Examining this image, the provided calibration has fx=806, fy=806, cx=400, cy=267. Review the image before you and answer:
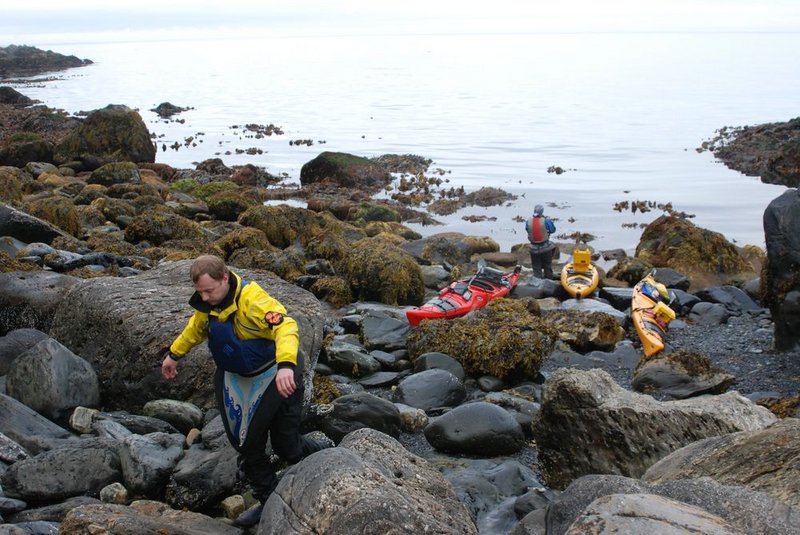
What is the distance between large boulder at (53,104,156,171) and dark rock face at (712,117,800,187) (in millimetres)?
28253

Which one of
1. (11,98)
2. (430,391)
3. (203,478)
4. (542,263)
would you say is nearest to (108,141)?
(542,263)

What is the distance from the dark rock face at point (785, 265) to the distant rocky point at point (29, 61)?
4110 inches

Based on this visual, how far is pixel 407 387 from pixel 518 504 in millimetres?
3217

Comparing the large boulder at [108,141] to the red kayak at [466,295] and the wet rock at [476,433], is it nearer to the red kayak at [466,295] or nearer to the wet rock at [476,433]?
the red kayak at [466,295]

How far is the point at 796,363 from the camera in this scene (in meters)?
12.0

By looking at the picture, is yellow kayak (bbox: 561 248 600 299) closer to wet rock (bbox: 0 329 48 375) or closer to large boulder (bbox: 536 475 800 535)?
wet rock (bbox: 0 329 48 375)

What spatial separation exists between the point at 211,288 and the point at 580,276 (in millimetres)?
12670

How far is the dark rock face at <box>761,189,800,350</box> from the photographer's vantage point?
12352 mm

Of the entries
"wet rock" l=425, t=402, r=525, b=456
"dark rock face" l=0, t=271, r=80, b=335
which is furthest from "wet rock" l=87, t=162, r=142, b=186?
"wet rock" l=425, t=402, r=525, b=456

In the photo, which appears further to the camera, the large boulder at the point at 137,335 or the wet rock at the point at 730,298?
the wet rock at the point at 730,298

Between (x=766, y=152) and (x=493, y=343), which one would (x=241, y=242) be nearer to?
(x=493, y=343)

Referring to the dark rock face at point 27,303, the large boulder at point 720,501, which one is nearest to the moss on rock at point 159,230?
the dark rock face at point 27,303

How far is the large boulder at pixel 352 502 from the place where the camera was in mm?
4797

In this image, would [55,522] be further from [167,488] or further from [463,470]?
[463,470]
